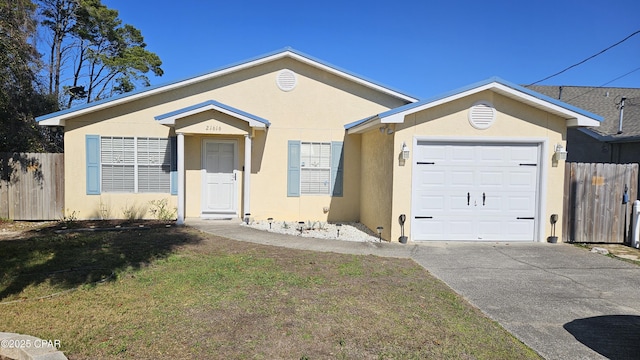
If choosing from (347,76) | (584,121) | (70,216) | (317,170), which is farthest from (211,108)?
(584,121)

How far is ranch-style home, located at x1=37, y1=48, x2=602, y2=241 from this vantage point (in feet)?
27.9

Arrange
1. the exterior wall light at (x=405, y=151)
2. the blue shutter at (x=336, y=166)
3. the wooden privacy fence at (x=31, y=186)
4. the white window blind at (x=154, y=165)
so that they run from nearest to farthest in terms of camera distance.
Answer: the exterior wall light at (x=405, y=151) < the wooden privacy fence at (x=31, y=186) < the white window blind at (x=154, y=165) < the blue shutter at (x=336, y=166)

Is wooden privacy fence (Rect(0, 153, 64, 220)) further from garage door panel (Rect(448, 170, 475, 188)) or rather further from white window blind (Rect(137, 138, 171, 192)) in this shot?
garage door panel (Rect(448, 170, 475, 188))

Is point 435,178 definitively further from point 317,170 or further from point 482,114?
point 317,170

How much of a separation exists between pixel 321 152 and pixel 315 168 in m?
0.51

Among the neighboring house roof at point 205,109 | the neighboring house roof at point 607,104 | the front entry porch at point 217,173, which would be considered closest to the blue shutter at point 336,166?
the front entry porch at point 217,173

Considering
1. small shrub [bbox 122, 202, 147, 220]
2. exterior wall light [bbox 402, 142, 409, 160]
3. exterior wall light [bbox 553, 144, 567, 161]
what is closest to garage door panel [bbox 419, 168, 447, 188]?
exterior wall light [bbox 402, 142, 409, 160]

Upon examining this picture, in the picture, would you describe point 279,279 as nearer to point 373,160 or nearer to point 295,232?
point 295,232

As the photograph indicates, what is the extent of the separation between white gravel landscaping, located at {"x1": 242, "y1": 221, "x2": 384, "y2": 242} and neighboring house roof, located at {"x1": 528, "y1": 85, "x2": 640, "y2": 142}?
865 centimetres

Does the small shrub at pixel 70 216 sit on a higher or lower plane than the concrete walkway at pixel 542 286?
higher

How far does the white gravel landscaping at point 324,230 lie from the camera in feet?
30.3

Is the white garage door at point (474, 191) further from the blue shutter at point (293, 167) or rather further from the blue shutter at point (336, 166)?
the blue shutter at point (293, 167)

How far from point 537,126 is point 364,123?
3933 millimetres

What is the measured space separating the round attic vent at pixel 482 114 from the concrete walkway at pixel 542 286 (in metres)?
2.76
